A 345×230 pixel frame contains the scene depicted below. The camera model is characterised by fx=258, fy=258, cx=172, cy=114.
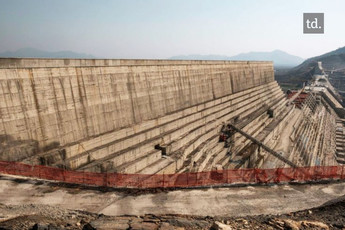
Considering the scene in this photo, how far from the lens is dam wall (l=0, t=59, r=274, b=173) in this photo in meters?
14.7

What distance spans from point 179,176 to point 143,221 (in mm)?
5296

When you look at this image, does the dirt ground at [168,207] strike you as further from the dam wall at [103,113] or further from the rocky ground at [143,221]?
the dam wall at [103,113]

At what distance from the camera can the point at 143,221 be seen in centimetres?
951

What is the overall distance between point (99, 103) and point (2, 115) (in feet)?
22.4

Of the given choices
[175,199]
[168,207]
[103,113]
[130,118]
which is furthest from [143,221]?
[130,118]

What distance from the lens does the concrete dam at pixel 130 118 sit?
14969 millimetres

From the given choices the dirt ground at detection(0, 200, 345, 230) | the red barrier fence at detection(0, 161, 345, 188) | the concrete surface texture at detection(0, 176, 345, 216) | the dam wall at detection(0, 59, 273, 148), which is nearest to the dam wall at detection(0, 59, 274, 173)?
the dam wall at detection(0, 59, 273, 148)

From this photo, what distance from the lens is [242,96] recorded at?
4616 centimetres

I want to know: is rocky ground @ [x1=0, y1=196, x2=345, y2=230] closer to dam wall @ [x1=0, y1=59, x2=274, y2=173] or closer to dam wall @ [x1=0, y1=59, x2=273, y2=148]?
dam wall @ [x1=0, y1=59, x2=274, y2=173]

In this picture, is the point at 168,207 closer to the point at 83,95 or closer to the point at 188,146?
the point at 83,95

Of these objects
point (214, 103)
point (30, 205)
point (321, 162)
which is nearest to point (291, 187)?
point (30, 205)

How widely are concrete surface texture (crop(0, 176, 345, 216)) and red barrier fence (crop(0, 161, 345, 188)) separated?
3.82 ft

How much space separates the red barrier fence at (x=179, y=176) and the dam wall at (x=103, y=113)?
978 mm

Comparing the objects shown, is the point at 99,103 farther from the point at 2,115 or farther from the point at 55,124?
the point at 2,115
